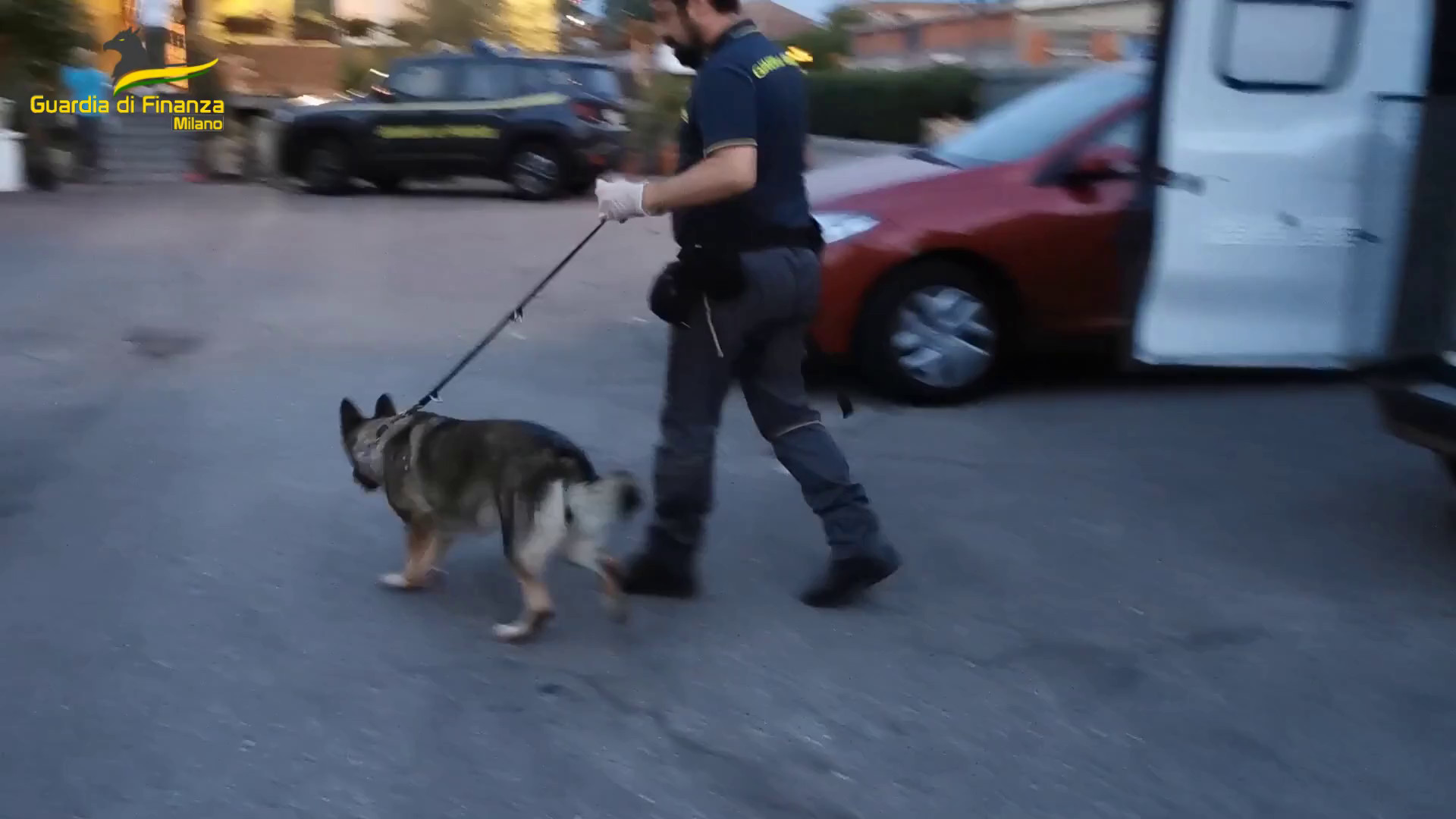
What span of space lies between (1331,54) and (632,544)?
343 cm

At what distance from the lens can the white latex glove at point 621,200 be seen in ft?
13.8

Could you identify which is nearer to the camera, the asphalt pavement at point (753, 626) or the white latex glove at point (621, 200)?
the asphalt pavement at point (753, 626)

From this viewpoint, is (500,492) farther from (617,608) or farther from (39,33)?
(39,33)

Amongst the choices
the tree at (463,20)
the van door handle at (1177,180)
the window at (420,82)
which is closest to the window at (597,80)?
the window at (420,82)

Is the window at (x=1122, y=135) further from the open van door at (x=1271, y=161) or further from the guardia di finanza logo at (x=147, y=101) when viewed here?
the guardia di finanza logo at (x=147, y=101)

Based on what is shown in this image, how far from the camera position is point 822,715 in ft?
13.0

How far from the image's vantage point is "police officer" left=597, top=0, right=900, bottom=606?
13.6 feet

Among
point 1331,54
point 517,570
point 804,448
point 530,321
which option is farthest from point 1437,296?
point 530,321

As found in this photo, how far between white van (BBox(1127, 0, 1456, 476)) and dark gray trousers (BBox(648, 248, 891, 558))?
213 cm

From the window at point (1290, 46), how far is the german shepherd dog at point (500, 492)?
3.25 meters

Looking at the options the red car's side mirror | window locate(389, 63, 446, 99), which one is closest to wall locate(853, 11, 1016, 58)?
window locate(389, 63, 446, 99)

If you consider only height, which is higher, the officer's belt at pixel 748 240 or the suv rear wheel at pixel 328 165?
the officer's belt at pixel 748 240

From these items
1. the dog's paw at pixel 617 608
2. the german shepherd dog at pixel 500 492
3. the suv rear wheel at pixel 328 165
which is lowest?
the suv rear wheel at pixel 328 165

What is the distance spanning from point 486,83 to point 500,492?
14.9 metres
